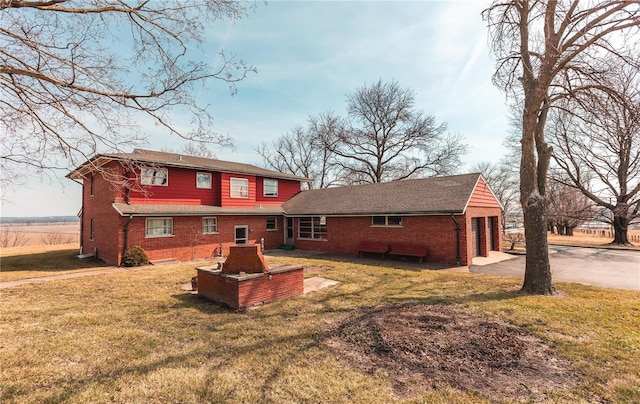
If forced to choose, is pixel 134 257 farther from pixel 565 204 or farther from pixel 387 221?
pixel 565 204

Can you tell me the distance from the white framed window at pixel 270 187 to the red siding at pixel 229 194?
47.7 inches

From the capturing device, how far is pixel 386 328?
5.68 meters

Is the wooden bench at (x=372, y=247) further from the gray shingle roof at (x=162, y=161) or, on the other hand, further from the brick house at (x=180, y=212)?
the gray shingle roof at (x=162, y=161)

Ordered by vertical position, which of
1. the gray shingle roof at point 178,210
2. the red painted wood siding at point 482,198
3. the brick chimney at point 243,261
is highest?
the red painted wood siding at point 482,198

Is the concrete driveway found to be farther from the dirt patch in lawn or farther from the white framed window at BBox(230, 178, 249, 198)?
the white framed window at BBox(230, 178, 249, 198)

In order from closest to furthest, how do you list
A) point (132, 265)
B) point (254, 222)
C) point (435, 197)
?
1. point (132, 265)
2. point (435, 197)
3. point (254, 222)

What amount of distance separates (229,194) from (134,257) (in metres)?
6.55

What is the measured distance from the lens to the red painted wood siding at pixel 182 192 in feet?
51.3

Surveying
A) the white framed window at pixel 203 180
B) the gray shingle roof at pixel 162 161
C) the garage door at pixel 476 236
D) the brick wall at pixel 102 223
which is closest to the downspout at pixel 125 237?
the brick wall at pixel 102 223

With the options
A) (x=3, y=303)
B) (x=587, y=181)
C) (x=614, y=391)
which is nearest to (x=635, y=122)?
(x=614, y=391)

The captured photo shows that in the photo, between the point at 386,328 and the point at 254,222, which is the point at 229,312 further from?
the point at 254,222

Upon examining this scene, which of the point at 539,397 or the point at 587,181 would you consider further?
the point at 587,181

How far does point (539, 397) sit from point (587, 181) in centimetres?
3838

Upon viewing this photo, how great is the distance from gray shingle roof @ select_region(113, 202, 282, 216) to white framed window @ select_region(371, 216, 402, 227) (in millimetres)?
7163
